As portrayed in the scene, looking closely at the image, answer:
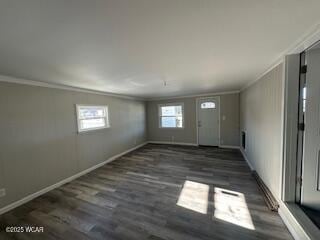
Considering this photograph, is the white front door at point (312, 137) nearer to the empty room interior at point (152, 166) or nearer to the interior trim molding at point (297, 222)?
the empty room interior at point (152, 166)

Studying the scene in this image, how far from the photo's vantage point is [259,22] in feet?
3.90

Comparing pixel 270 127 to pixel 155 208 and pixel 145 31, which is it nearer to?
pixel 155 208

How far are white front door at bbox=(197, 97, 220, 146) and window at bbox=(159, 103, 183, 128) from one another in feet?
2.84

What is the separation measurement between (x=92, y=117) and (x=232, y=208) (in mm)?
3962

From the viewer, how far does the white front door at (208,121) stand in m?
5.89

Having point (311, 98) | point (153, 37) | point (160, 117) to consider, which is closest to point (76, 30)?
point (153, 37)

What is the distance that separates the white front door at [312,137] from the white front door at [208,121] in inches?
158

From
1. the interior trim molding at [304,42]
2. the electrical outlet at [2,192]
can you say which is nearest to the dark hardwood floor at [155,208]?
the electrical outlet at [2,192]

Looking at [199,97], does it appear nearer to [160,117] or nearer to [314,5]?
[160,117]

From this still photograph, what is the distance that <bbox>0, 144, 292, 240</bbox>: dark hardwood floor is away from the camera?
1845 mm

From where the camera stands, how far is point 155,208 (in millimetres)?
2303

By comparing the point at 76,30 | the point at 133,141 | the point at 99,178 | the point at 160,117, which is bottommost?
the point at 99,178

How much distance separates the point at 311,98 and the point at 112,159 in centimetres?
490

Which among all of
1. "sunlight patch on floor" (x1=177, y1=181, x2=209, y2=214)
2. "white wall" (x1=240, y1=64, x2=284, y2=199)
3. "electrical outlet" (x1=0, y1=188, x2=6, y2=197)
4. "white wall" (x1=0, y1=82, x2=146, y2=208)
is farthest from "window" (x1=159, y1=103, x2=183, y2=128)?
"electrical outlet" (x1=0, y1=188, x2=6, y2=197)
